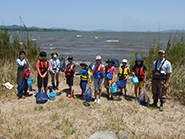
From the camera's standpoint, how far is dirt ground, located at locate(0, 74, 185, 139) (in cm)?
421

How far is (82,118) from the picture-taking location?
4957mm

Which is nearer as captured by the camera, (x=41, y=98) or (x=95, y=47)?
(x=41, y=98)

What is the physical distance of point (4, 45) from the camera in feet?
29.4

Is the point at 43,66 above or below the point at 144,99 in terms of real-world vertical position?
above

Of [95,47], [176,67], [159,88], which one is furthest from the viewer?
[95,47]

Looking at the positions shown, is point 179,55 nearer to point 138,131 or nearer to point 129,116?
point 129,116

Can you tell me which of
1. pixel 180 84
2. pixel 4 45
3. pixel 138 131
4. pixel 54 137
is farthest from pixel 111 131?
pixel 4 45

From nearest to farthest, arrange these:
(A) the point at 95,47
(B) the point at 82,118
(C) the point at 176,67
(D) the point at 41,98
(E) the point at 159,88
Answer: (B) the point at 82,118 < (E) the point at 159,88 < (D) the point at 41,98 < (C) the point at 176,67 < (A) the point at 95,47

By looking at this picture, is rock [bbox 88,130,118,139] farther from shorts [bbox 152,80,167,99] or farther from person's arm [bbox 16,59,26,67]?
person's arm [bbox 16,59,26,67]

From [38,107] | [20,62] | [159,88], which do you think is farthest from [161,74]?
[20,62]

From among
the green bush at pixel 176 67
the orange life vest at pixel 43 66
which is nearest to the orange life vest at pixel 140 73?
the green bush at pixel 176 67

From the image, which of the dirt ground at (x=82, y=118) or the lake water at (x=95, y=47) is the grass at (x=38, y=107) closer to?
the dirt ground at (x=82, y=118)

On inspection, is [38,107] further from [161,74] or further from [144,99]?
[161,74]

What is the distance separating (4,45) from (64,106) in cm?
605
